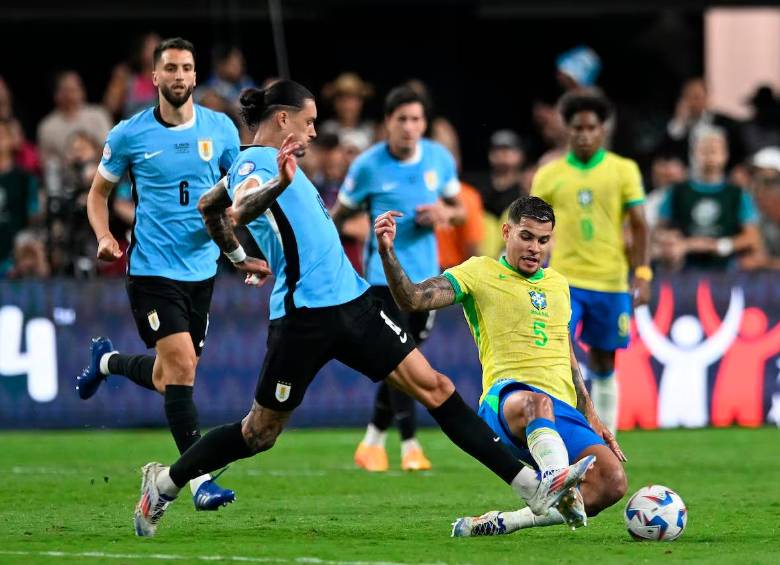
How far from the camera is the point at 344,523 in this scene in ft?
29.3

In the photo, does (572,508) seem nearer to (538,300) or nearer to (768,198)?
(538,300)

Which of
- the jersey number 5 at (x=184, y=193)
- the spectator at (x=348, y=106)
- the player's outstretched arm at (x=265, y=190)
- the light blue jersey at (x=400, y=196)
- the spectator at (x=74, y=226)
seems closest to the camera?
the player's outstretched arm at (x=265, y=190)

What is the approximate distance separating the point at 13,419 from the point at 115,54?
251 inches

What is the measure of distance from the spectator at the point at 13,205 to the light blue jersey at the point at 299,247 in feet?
28.8

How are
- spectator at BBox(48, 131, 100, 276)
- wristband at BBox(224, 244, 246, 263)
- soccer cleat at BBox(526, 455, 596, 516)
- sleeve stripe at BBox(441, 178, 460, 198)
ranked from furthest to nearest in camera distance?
spectator at BBox(48, 131, 100, 276) → sleeve stripe at BBox(441, 178, 460, 198) → wristband at BBox(224, 244, 246, 263) → soccer cleat at BBox(526, 455, 596, 516)

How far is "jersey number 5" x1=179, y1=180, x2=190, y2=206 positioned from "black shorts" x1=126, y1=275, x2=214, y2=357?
1.56ft

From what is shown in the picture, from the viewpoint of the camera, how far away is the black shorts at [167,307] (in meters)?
9.62

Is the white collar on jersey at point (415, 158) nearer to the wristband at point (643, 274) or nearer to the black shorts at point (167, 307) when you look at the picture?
the wristband at point (643, 274)

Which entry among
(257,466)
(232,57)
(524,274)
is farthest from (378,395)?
(232,57)

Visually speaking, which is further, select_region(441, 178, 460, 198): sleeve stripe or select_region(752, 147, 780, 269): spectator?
select_region(752, 147, 780, 269): spectator

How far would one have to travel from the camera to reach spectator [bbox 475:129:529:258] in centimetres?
1697

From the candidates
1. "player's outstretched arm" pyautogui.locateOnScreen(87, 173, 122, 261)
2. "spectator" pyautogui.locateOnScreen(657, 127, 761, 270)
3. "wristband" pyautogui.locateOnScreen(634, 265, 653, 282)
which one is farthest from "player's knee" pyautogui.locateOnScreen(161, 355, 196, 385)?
"spectator" pyautogui.locateOnScreen(657, 127, 761, 270)

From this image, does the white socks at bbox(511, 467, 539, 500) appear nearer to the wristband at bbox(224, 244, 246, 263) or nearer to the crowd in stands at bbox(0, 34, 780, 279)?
the wristband at bbox(224, 244, 246, 263)

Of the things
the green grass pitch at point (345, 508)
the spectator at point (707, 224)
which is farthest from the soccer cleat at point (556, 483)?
the spectator at point (707, 224)
